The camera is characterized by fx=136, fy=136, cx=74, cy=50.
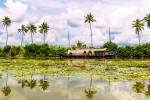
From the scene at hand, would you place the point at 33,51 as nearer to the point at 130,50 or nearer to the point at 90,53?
the point at 90,53

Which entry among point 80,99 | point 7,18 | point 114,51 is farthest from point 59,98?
point 7,18

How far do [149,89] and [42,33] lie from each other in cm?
7236

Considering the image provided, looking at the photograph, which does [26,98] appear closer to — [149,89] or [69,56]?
[149,89]

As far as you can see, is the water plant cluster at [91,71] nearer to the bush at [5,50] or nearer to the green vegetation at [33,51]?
the green vegetation at [33,51]

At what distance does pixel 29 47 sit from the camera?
6462 centimetres

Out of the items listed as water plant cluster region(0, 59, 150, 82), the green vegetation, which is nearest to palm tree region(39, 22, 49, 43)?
the green vegetation

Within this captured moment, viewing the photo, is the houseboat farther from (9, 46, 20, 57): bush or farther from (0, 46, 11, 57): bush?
(0, 46, 11, 57): bush

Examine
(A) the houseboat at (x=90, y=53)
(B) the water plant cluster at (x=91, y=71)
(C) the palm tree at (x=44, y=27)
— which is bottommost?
(B) the water plant cluster at (x=91, y=71)

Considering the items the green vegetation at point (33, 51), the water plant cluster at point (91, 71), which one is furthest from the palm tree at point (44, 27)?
the water plant cluster at point (91, 71)

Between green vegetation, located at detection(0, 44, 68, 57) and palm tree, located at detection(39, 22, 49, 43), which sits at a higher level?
palm tree, located at detection(39, 22, 49, 43)

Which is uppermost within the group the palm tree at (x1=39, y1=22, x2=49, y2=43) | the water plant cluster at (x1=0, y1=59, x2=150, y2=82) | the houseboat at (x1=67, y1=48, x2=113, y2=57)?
the palm tree at (x1=39, y1=22, x2=49, y2=43)

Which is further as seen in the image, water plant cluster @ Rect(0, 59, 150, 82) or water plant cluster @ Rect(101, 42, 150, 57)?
water plant cluster @ Rect(101, 42, 150, 57)

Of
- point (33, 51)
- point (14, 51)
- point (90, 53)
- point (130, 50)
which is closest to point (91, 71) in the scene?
point (90, 53)

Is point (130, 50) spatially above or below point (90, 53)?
above
